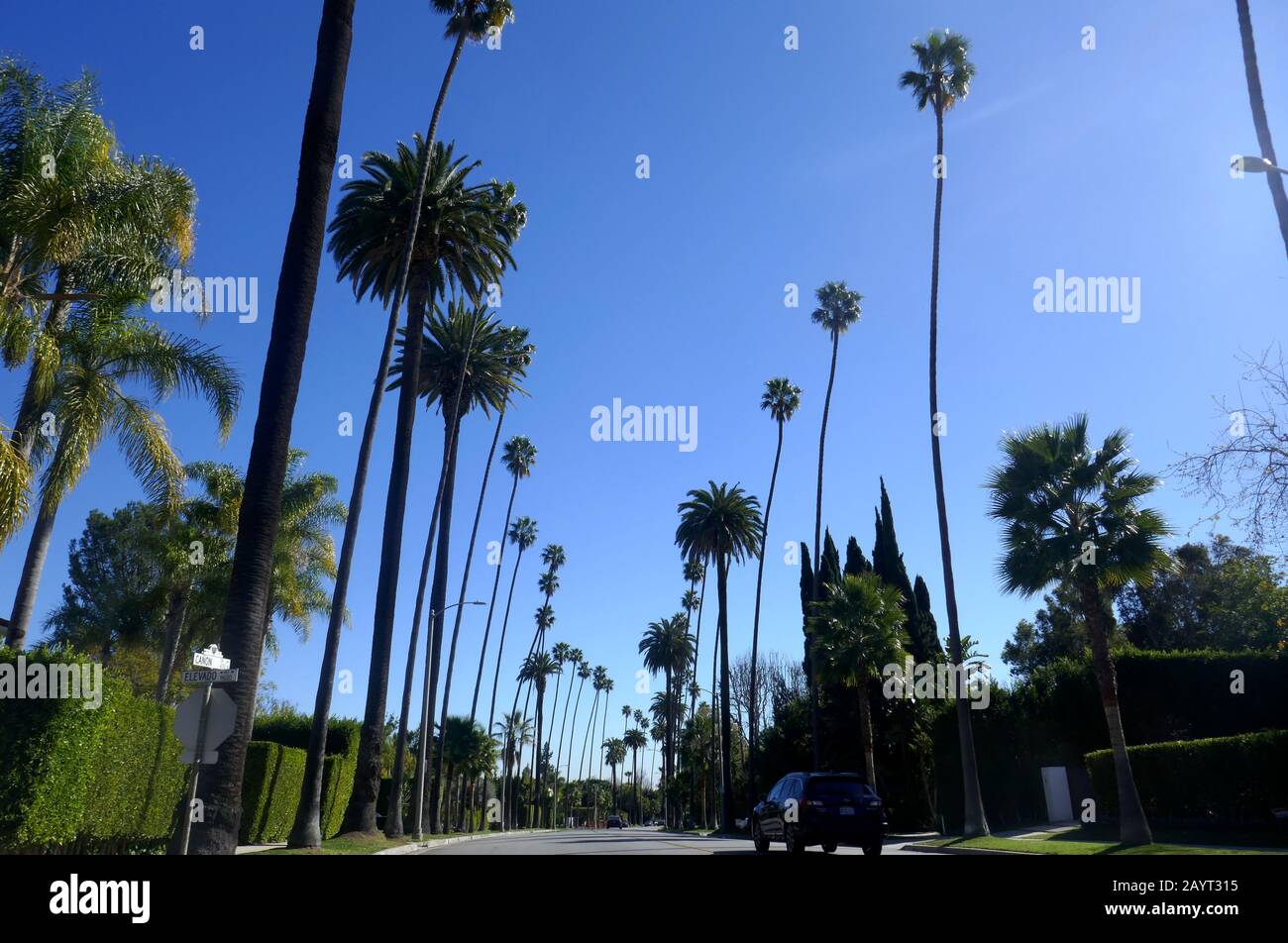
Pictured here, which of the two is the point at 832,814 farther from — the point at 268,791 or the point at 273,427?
the point at 268,791

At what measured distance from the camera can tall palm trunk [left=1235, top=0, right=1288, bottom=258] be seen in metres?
16.8

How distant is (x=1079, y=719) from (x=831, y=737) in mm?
16120

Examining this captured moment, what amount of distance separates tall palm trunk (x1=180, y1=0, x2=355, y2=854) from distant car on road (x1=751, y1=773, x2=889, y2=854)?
11.1m

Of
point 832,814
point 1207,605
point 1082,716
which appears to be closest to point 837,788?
point 832,814

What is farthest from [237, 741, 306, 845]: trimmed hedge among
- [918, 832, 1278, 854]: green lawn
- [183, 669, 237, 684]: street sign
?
[918, 832, 1278, 854]: green lawn

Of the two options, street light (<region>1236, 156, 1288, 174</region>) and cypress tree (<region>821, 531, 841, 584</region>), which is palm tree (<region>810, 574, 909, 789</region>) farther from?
street light (<region>1236, 156, 1288, 174</region>)

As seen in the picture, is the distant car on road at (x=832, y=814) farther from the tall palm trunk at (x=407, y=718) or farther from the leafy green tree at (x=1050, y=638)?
the leafy green tree at (x=1050, y=638)

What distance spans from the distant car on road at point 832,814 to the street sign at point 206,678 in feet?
39.1

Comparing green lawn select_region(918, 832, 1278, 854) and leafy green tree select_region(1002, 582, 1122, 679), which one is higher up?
leafy green tree select_region(1002, 582, 1122, 679)

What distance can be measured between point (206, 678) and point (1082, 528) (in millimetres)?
21604
